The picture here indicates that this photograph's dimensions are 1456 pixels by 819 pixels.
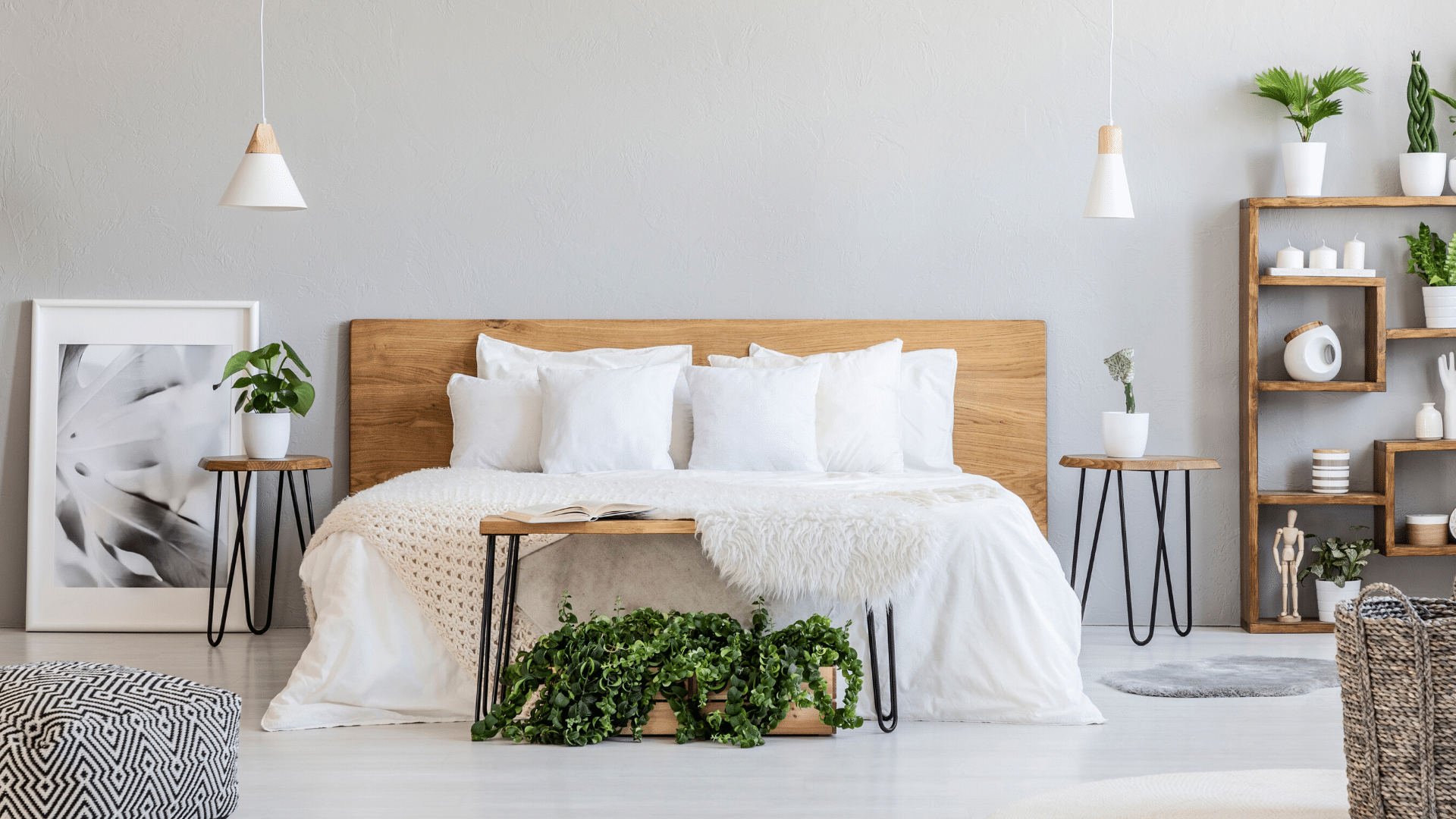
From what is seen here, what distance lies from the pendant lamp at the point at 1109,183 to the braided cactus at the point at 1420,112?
108 centimetres

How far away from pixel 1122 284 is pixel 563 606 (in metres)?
2.38

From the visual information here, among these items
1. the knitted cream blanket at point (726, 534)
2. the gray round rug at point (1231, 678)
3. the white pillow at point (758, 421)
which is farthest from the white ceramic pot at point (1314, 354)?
the white pillow at point (758, 421)

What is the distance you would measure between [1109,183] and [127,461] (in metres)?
3.33

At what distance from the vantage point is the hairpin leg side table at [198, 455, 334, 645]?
3.68 m

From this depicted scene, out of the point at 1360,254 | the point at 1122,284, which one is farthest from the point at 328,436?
the point at 1360,254

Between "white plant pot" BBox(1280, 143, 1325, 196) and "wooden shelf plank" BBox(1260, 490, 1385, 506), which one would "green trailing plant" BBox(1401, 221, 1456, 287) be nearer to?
"white plant pot" BBox(1280, 143, 1325, 196)

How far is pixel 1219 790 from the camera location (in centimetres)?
207

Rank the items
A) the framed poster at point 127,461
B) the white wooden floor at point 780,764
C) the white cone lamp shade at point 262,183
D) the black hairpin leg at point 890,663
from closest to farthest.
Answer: the white wooden floor at point 780,764 → the black hairpin leg at point 890,663 → the white cone lamp shade at point 262,183 → the framed poster at point 127,461

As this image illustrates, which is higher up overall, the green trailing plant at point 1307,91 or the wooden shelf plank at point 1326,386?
the green trailing plant at point 1307,91

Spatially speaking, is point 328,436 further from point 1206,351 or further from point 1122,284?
point 1206,351

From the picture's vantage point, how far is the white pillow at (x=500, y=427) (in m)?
3.79

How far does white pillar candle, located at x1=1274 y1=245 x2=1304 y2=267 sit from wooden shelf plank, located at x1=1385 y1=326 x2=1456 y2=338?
1.19ft

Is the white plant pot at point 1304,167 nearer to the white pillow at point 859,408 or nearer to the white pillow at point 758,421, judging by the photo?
the white pillow at point 859,408

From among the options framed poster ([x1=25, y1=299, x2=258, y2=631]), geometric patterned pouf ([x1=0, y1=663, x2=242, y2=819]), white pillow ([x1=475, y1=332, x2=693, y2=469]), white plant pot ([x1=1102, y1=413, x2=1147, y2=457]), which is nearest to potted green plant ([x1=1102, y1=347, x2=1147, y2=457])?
white plant pot ([x1=1102, y1=413, x2=1147, y2=457])
